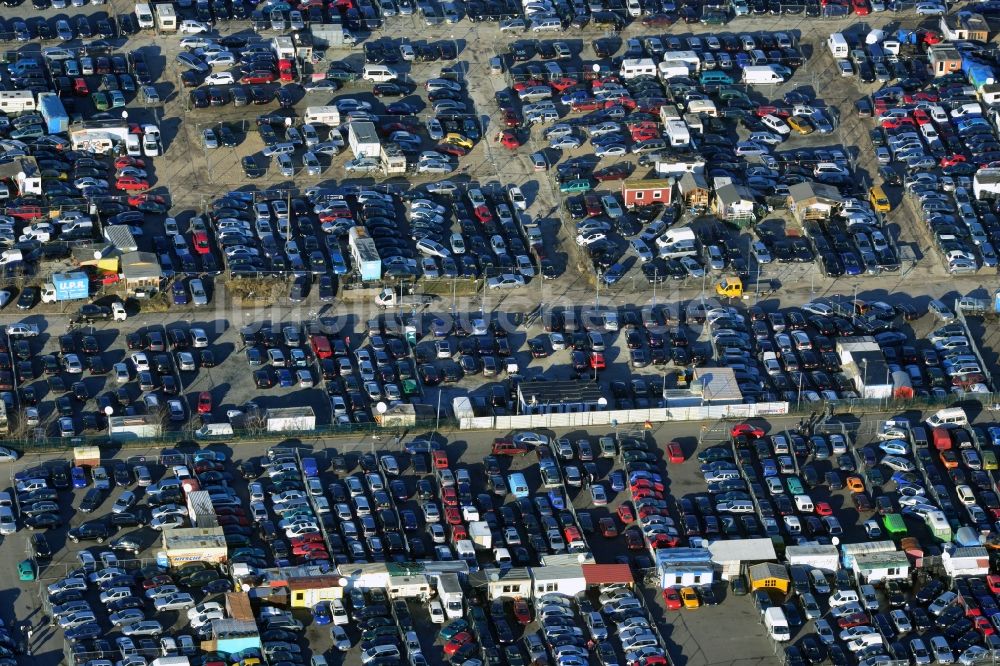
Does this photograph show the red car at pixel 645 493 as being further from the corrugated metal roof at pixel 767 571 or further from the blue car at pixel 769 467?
the corrugated metal roof at pixel 767 571

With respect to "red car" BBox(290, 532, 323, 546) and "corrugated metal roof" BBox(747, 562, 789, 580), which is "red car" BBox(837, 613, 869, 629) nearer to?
"corrugated metal roof" BBox(747, 562, 789, 580)

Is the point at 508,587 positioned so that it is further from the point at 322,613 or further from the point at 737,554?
the point at 737,554

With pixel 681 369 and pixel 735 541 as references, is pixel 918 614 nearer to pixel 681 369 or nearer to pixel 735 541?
pixel 735 541

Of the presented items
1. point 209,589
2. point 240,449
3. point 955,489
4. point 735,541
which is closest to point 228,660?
point 209,589

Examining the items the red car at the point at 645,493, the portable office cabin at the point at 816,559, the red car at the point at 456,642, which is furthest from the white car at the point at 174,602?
the portable office cabin at the point at 816,559

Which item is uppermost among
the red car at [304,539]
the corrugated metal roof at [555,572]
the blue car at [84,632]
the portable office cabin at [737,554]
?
the blue car at [84,632]
